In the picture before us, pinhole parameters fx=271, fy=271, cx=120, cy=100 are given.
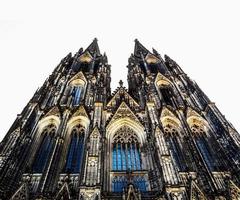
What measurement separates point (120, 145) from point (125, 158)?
124 cm

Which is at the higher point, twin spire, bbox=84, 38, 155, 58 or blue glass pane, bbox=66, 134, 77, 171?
twin spire, bbox=84, 38, 155, 58

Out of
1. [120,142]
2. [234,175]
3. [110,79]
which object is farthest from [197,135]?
[110,79]

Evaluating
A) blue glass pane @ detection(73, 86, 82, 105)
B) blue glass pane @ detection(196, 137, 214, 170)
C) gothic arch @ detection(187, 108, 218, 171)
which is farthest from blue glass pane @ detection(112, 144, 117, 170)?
blue glass pane @ detection(73, 86, 82, 105)

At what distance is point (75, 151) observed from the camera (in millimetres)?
17031

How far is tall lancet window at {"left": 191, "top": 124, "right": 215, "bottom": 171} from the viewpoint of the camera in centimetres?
1659

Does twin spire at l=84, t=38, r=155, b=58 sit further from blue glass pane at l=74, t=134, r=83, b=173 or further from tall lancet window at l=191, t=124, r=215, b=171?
blue glass pane at l=74, t=134, r=83, b=173

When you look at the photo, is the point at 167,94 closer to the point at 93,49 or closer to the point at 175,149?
the point at 175,149

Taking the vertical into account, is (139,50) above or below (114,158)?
above

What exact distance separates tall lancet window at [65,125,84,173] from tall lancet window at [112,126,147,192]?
82.0 inches

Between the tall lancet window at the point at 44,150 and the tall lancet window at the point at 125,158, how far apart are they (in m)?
4.05

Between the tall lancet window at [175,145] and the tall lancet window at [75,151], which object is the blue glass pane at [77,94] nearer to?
the tall lancet window at [75,151]

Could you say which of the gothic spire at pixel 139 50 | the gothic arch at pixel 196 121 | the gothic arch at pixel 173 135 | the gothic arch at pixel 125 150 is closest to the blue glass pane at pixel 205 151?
the gothic arch at pixel 196 121

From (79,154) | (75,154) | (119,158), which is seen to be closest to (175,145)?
(119,158)

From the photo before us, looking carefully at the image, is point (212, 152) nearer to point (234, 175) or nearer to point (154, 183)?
point (234, 175)
